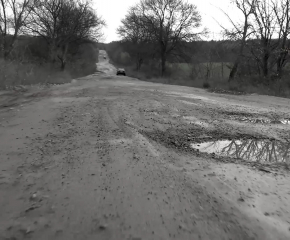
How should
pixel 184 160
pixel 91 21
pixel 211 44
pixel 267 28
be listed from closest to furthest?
pixel 184 160
pixel 267 28
pixel 211 44
pixel 91 21

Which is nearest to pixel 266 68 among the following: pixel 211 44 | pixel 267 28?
pixel 267 28

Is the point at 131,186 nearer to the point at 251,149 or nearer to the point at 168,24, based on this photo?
the point at 251,149

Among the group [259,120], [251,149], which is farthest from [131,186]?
[259,120]

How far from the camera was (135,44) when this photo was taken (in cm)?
3262

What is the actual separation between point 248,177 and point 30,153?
241 cm

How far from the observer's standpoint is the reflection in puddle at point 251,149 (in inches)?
109

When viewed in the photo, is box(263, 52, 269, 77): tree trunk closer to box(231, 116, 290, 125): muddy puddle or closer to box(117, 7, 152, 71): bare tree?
box(231, 116, 290, 125): muddy puddle

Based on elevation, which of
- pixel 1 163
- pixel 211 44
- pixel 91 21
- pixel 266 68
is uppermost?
pixel 91 21

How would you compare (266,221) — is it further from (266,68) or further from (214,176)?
(266,68)

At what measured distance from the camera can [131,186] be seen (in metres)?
2.04

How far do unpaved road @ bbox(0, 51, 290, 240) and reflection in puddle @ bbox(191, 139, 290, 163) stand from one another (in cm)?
19

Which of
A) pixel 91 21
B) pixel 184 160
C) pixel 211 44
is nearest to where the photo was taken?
pixel 184 160

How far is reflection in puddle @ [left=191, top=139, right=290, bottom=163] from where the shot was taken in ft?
9.11

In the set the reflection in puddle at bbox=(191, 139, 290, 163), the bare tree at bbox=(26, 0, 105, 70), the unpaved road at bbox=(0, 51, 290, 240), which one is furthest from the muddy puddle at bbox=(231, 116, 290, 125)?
the bare tree at bbox=(26, 0, 105, 70)
